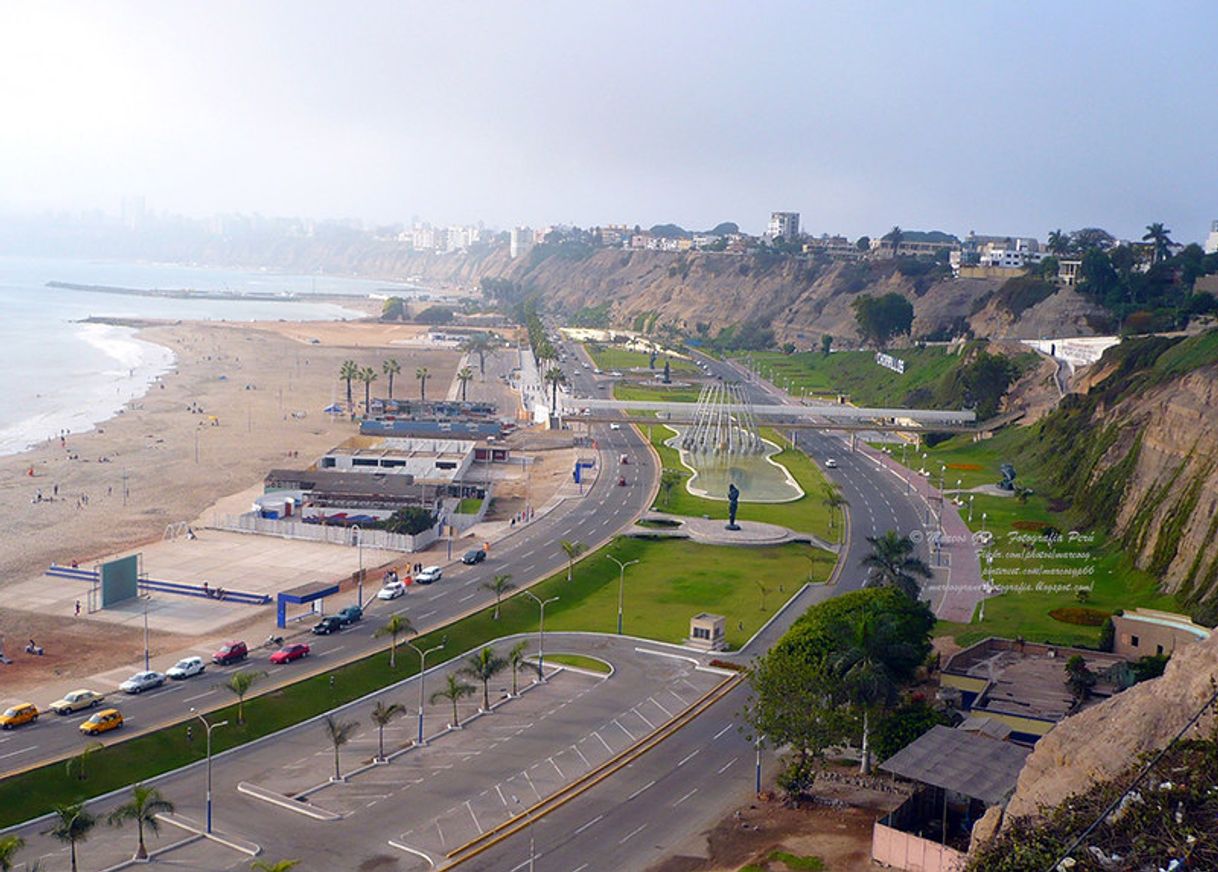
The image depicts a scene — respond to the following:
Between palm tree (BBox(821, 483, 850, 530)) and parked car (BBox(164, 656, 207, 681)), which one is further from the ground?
palm tree (BBox(821, 483, 850, 530))

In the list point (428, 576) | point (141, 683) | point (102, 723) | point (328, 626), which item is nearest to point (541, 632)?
point (328, 626)

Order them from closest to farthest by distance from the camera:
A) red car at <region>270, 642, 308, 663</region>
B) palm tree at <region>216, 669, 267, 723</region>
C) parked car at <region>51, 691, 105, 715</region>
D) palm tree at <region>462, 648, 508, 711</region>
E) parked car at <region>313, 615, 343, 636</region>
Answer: palm tree at <region>216, 669, 267, 723</region>
parked car at <region>51, 691, 105, 715</region>
palm tree at <region>462, 648, 508, 711</region>
red car at <region>270, 642, 308, 663</region>
parked car at <region>313, 615, 343, 636</region>

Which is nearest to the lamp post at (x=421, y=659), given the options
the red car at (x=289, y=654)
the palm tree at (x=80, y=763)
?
the red car at (x=289, y=654)

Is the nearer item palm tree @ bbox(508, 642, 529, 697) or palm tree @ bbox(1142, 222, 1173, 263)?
palm tree @ bbox(508, 642, 529, 697)

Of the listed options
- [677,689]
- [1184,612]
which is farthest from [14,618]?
[1184,612]

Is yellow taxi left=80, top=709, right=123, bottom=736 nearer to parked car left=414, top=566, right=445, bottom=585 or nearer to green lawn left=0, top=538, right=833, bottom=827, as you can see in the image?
green lawn left=0, top=538, right=833, bottom=827

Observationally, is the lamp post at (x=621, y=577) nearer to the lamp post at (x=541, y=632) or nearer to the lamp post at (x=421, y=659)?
the lamp post at (x=541, y=632)

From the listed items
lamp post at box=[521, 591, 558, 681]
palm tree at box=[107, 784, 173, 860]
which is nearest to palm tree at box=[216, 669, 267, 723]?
palm tree at box=[107, 784, 173, 860]
